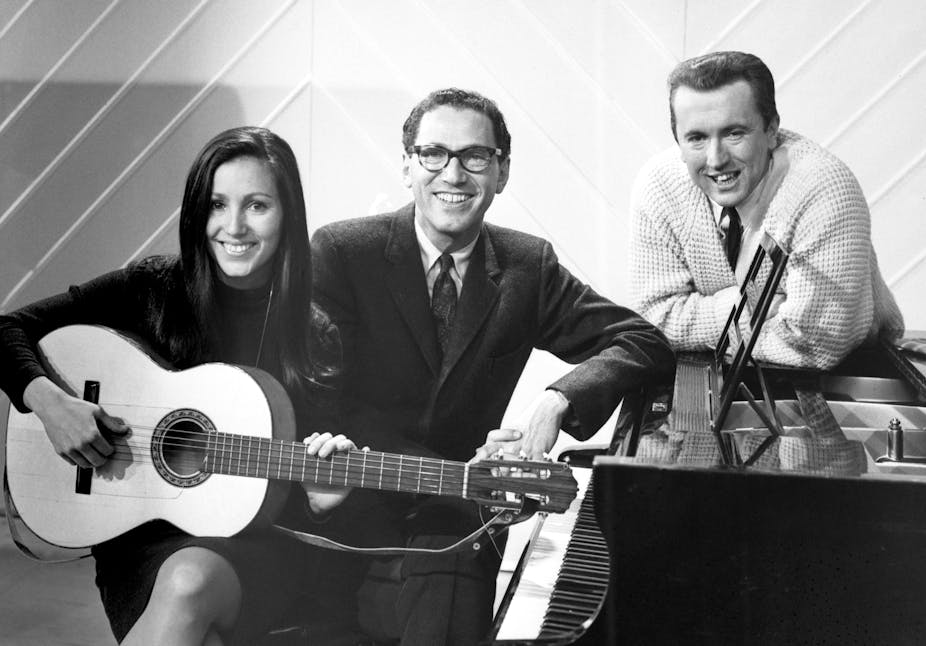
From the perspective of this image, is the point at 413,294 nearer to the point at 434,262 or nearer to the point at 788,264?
the point at 434,262

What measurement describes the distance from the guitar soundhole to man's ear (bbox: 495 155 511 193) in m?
0.68

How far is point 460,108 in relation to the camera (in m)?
2.01

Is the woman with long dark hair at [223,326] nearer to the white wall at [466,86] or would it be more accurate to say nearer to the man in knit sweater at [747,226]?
the white wall at [466,86]

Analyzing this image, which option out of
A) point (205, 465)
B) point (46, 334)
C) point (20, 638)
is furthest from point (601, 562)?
point (20, 638)

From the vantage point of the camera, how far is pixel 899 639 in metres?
1.14

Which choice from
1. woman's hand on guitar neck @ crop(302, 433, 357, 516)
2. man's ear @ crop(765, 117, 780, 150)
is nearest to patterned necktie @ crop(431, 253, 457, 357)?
woman's hand on guitar neck @ crop(302, 433, 357, 516)

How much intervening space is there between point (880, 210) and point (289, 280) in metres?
1.11

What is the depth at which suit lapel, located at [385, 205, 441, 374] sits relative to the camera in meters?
2.00

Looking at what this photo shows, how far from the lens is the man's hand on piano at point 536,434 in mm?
1918

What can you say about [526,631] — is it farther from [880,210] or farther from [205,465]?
[880,210]

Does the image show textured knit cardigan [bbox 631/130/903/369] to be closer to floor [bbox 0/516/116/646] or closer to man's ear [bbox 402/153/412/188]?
man's ear [bbox 402/153/412/188]

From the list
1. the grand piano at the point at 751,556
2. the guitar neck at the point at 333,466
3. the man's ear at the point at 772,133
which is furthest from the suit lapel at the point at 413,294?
the grand piano at the point at 751,556

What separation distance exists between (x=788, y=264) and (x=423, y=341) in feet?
2.21

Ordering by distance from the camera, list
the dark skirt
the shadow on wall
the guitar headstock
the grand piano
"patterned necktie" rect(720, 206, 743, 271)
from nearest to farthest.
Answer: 1. the grand piano
2. the guitar headstock
3. the dark skirt
4. "patterned necktie" rect(720, 206, 743, 271)
5. the shadow on wall
